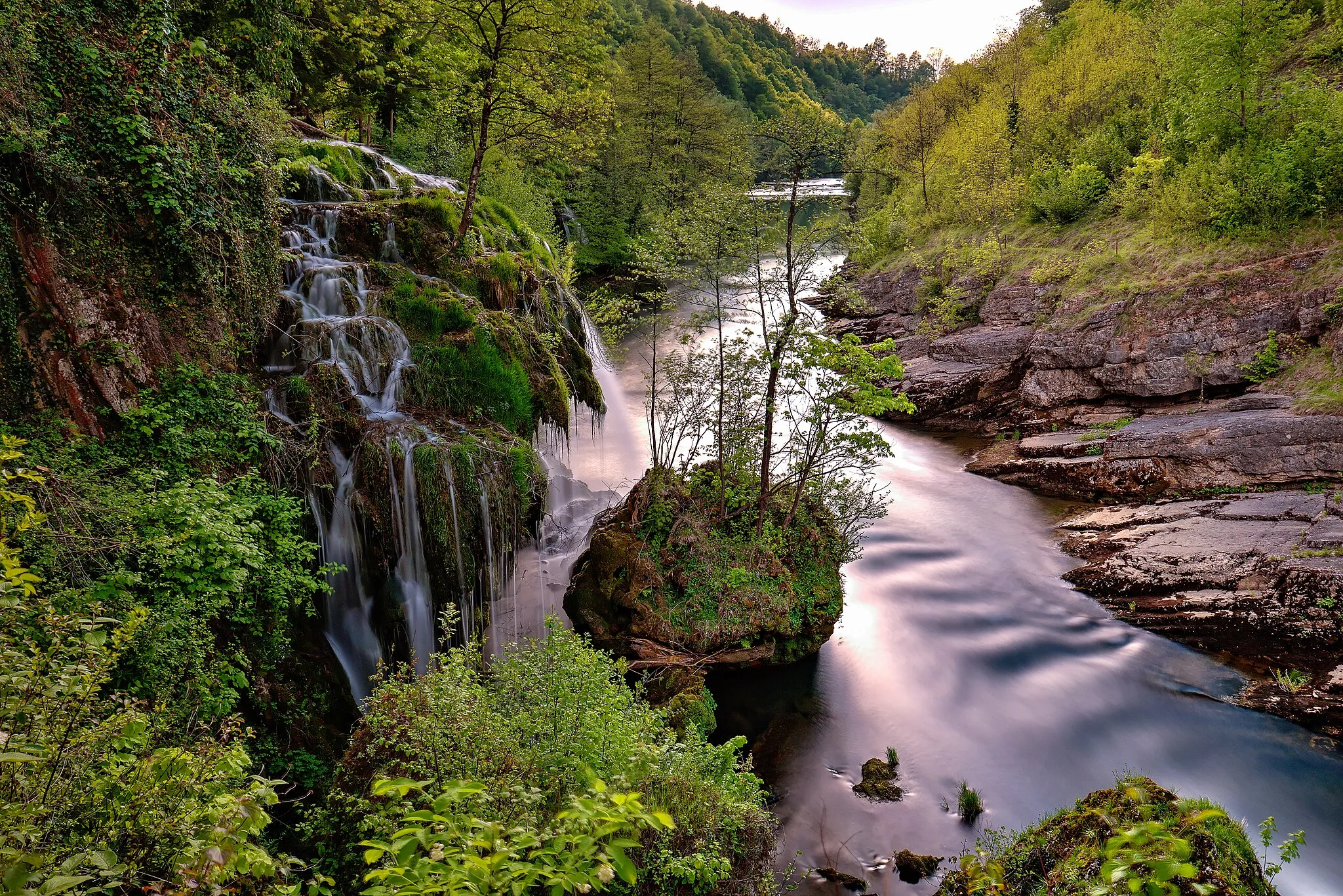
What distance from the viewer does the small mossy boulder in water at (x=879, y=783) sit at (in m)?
8.27

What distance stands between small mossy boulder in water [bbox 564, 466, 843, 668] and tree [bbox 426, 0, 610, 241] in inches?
277

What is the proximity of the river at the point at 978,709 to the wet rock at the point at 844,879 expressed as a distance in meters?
0.13

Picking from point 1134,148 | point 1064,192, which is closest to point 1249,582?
point 1064,192

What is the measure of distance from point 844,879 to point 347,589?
7421mm

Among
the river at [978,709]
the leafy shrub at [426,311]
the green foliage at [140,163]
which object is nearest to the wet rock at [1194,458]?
the river at [978,709]

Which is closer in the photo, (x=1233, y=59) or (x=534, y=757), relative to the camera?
(x=534, y=757)

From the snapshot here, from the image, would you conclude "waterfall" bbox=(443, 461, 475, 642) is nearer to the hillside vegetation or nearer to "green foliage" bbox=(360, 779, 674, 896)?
"green foliage" bbox=(360, 779, 674, 896)

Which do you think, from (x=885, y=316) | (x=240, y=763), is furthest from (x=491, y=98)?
(x=885, y=316)

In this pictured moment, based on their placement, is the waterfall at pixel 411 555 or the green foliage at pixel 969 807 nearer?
the green foliage at pixel 969 807

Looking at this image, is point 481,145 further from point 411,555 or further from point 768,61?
point 768,61

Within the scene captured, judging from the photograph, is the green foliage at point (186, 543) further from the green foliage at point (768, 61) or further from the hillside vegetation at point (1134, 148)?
the green foliage at point (768, 61)

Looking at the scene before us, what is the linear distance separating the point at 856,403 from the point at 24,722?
9.30 metres

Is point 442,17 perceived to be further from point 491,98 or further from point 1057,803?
point 1057,803

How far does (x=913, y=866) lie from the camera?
22.9ft
